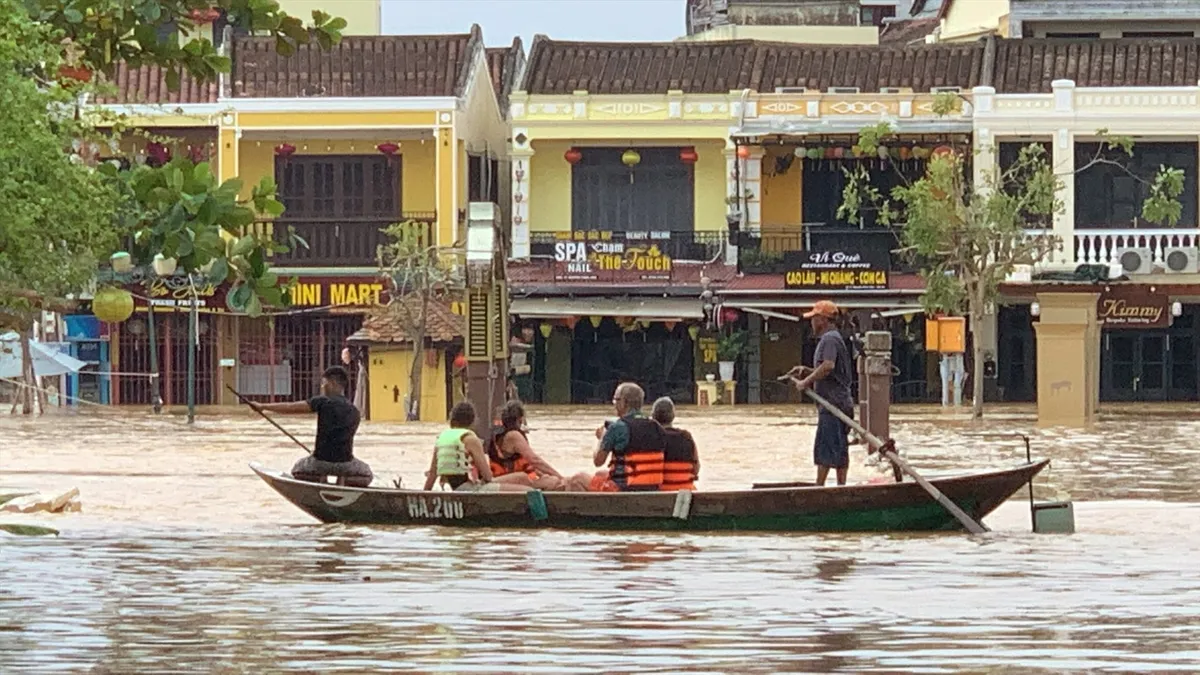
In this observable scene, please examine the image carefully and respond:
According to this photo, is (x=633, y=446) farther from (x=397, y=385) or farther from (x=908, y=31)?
(x=908, y=31)

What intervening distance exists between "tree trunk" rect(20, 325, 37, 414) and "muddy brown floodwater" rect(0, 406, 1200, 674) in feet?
55.5

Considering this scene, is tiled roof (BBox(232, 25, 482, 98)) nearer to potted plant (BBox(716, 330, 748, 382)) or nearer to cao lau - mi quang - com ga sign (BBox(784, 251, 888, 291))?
potted plant (BBox(716, 330, 748, 382))

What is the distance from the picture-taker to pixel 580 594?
48.0 feet

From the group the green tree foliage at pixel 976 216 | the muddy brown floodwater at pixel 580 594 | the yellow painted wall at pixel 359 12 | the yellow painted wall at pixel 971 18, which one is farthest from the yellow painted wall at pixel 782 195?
the muddy brown floodwater at pixel 580 594

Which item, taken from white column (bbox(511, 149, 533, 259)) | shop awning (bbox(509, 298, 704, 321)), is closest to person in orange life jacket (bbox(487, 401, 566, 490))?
shop awning (bbox(509, 298, 704, 321))

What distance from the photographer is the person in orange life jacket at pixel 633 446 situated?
18938mm

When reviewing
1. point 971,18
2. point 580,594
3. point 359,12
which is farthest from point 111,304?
point 971,18

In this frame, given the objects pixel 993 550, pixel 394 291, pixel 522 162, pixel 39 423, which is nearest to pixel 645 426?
pixel 993 550

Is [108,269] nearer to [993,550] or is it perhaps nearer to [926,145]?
[926,145]

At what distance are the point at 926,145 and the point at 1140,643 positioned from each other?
36.2 meters

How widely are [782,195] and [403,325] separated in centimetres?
1012

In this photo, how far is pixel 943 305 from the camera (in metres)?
43.0

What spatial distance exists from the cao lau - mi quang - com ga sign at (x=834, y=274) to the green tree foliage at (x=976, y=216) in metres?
0.87

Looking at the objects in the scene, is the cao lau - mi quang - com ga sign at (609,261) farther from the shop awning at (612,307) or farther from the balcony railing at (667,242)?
the shop awning at (612,307)
